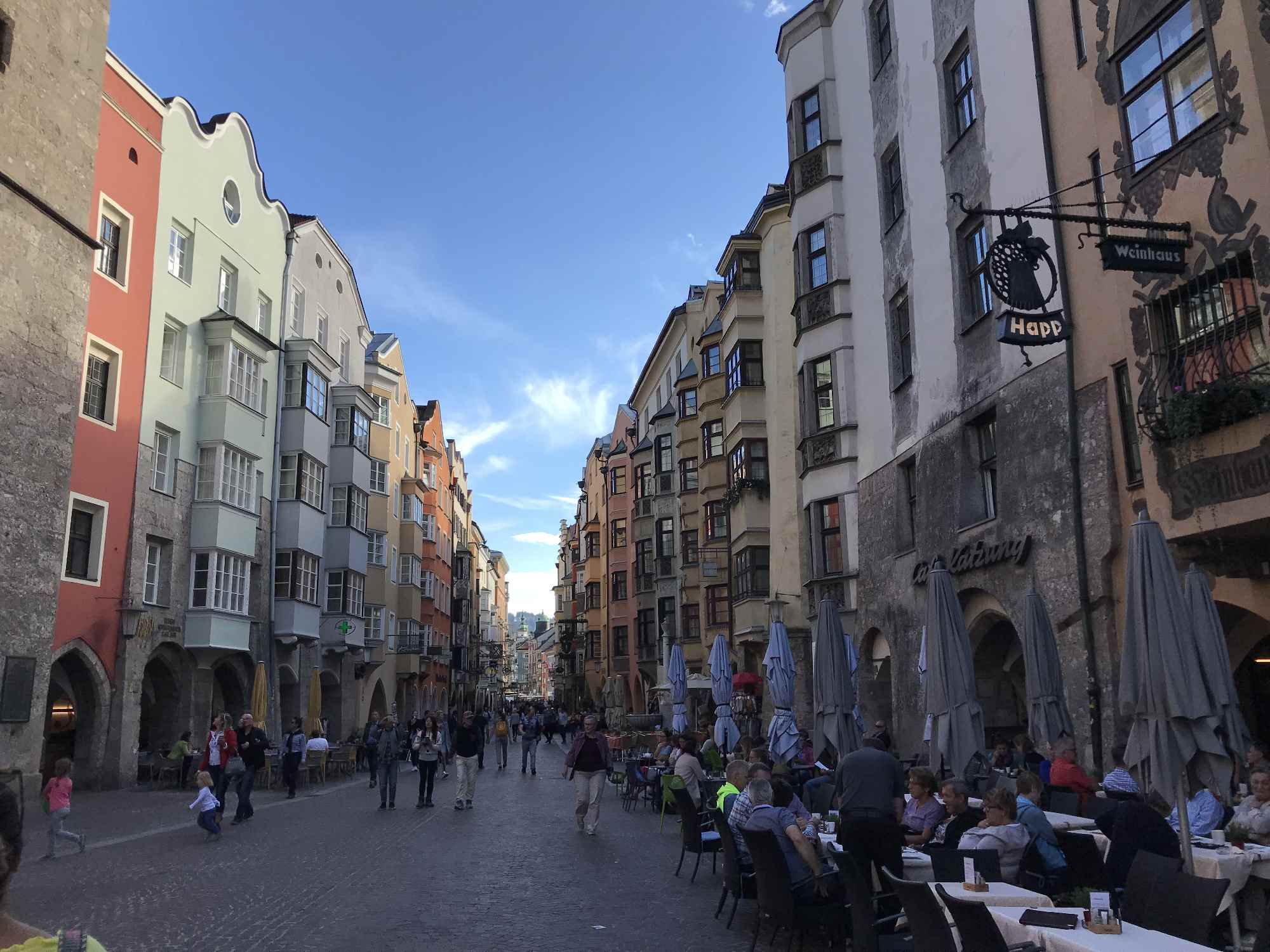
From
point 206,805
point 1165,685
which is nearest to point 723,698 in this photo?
point 206,805

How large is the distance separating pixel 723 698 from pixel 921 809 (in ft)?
50.9

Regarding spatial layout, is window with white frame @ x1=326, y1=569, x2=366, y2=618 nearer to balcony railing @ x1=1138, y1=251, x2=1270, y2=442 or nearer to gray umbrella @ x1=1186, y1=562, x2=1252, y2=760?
balcony railing @ x1=1138, y1=251, x2=1270, y2=442

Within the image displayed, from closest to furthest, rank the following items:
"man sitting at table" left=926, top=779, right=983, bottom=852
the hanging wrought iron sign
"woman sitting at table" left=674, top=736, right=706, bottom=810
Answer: "man sitting at table" left=926, top=779, right=983, bottom=852 → the hanging wrought iron sign → "woman sitting at table" left=674, top=736, right=706, bottom=810

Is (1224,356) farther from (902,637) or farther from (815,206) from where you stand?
(815,206)

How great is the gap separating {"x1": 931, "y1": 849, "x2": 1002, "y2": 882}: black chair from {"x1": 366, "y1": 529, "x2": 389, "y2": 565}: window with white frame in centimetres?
4108

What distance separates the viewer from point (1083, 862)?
8.99 metres

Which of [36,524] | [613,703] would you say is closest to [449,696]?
[613,703]

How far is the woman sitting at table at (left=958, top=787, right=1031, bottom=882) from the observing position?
27.6 ft

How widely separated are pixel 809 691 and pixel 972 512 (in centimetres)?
1010

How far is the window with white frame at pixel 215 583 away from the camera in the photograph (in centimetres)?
2897

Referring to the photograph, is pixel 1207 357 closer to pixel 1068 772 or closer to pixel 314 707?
pixel 1068 772

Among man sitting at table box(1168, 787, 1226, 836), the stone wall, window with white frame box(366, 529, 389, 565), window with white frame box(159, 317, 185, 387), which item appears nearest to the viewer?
man sitting at table box(1168, 787, 1226, 836)

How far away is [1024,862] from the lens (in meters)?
8.55

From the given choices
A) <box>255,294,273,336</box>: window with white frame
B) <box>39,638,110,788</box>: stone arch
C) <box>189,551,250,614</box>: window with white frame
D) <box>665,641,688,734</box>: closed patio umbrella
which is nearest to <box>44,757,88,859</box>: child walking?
<box>39,638,110,788</box>: stone arch
